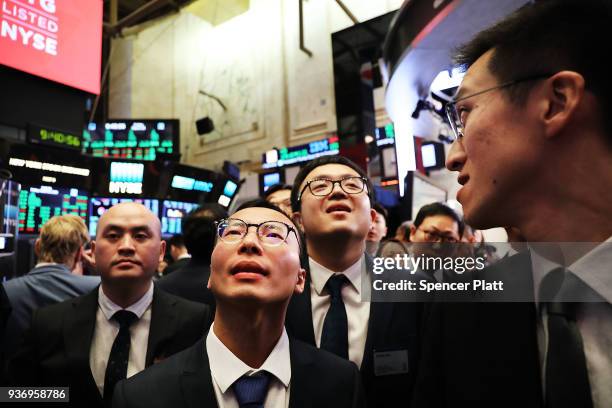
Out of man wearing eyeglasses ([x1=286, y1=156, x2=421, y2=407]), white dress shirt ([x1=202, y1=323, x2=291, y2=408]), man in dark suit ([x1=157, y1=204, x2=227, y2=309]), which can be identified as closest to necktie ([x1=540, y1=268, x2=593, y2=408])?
man wearing eyeglasses ([x1=286, y1=156, x2=421, y2=407])

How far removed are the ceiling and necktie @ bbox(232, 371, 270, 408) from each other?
1016 centimetres

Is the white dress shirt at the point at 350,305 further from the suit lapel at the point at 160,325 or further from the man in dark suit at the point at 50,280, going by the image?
the man in dark suit at the point at 50,280

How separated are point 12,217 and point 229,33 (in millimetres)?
10426

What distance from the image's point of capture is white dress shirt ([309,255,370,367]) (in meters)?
1.72

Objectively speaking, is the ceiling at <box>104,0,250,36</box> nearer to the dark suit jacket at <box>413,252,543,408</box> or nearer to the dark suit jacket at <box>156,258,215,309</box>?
the dark suit jacket at <box>156,258,215,309</box>

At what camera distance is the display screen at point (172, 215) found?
21.3 ft

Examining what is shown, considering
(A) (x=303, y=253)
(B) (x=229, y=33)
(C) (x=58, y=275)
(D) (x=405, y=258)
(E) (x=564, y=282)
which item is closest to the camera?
(E) (x=564, y=282)

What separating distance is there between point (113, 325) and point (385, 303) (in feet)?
4.20

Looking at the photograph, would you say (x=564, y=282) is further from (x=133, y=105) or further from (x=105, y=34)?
(x=105, y=34)

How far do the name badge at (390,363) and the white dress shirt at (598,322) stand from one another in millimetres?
806

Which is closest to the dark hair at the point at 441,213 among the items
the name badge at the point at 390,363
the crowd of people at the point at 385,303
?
the crowd of people at the point at 385,303

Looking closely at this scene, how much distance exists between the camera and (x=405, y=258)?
41.9 inches

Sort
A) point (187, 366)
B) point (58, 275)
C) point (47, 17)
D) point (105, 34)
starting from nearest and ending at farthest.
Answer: point (187, 366), point (58, 275), point (47, 17), point (105, 34)

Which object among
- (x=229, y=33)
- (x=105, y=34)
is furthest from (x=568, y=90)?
(x=105, y=34)
